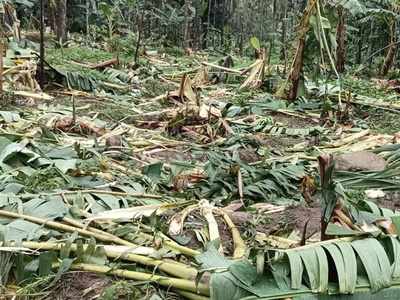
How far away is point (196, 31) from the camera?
14.9 meters

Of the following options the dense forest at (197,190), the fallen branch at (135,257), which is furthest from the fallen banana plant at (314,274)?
the fallen branch at (135,257)

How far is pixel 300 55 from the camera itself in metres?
7.52

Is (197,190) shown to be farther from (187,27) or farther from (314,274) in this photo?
(187,27)

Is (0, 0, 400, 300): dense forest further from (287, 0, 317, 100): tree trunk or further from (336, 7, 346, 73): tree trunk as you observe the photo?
(336, 7, 346, 73): tree trunk

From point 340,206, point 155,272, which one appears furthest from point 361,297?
point 155,272

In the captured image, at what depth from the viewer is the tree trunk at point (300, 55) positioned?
7232 mm

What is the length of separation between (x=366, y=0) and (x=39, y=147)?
9.57 meters

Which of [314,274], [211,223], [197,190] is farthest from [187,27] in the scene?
[314,274]

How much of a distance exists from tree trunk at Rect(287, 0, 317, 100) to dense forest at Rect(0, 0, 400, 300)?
0.06ft

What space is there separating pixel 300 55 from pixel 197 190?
445 cm

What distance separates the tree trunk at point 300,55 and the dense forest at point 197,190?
0.06 ft

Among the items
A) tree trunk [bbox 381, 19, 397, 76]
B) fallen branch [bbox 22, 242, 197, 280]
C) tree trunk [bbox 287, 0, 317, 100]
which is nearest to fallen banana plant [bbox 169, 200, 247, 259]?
fallen branch [bbox 22, 242, 197, 280]

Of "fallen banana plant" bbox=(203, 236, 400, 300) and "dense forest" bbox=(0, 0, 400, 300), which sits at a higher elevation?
"fallen banana plant" bbox=(203, 236, 400, 300)

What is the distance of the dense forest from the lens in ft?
7.48
